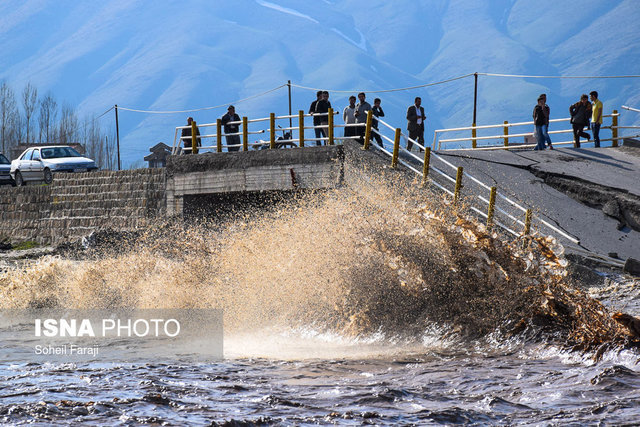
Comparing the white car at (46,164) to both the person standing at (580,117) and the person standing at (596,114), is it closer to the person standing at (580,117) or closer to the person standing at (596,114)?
the person standing at (580,117)

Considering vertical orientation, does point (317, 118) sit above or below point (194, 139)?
above

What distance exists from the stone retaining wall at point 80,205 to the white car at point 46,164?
133 centimetres

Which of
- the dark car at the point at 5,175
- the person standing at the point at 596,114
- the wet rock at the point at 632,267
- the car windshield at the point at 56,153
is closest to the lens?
the wet rock at the point at 632,267

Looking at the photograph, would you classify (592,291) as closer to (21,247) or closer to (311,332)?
(311,332)

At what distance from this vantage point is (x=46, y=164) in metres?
29.7

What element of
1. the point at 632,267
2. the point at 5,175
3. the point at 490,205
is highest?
the point at 5,175

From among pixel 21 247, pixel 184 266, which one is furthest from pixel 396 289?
pixel 21 247

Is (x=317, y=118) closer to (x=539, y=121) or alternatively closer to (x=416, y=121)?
(x=416, y=121)

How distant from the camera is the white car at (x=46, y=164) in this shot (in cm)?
2909

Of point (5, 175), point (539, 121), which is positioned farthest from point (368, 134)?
point (5, 175)

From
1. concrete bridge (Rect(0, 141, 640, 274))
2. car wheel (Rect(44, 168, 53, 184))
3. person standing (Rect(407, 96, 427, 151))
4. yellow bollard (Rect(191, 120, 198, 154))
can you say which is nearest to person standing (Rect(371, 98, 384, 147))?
concrete bridge (Rect(0, 141, 640, 274))

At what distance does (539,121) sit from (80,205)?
47.5 ft

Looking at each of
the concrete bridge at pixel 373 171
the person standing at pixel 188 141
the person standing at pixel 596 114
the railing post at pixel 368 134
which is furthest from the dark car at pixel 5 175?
the person standing at pixel 596 114

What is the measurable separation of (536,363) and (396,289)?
2.61 metres
